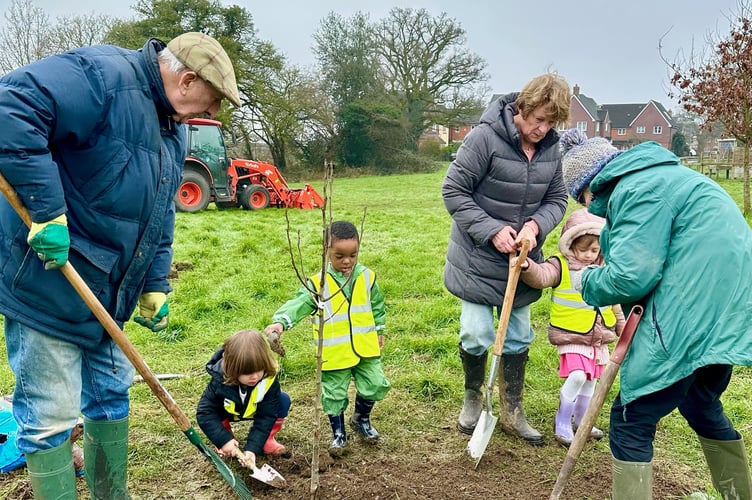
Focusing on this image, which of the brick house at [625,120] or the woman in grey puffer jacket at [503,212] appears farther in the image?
the brick house at [625,120]

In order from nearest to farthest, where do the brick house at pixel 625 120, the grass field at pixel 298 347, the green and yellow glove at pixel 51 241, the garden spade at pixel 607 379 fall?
the green and yellow glove at pixel 51 241 → the garden spade at pixel 607 379 → the grass field at pixel 298 347 → the brick house at pixel 625 120

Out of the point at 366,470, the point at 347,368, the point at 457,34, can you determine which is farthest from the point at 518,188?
the point at 457,34

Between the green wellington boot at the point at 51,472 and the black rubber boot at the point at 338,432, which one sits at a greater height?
the green wellington boot at the point at 51,472

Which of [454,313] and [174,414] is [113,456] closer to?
[174,414]

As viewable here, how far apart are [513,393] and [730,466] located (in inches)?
50.3

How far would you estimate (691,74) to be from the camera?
559 inches

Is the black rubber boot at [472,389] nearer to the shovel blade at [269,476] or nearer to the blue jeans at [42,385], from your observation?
the shovel blade at [269,476]

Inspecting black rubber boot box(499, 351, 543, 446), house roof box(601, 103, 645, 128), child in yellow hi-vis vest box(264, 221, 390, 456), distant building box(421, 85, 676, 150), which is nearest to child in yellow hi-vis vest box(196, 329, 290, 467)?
child in yellow hi-vis vest box(264, 221, 390, 456)

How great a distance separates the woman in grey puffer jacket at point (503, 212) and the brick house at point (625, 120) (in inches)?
2196

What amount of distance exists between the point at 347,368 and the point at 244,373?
0.61 m

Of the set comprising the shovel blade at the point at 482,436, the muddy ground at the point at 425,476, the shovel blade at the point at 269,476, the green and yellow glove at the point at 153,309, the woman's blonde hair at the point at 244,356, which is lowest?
the muddy ground at the point at 425,476

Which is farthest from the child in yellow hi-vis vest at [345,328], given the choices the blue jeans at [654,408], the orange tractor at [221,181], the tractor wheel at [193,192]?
the tractor wheel at [193,192]

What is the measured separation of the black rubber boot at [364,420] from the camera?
11.8 ft

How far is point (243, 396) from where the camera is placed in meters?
3.27
